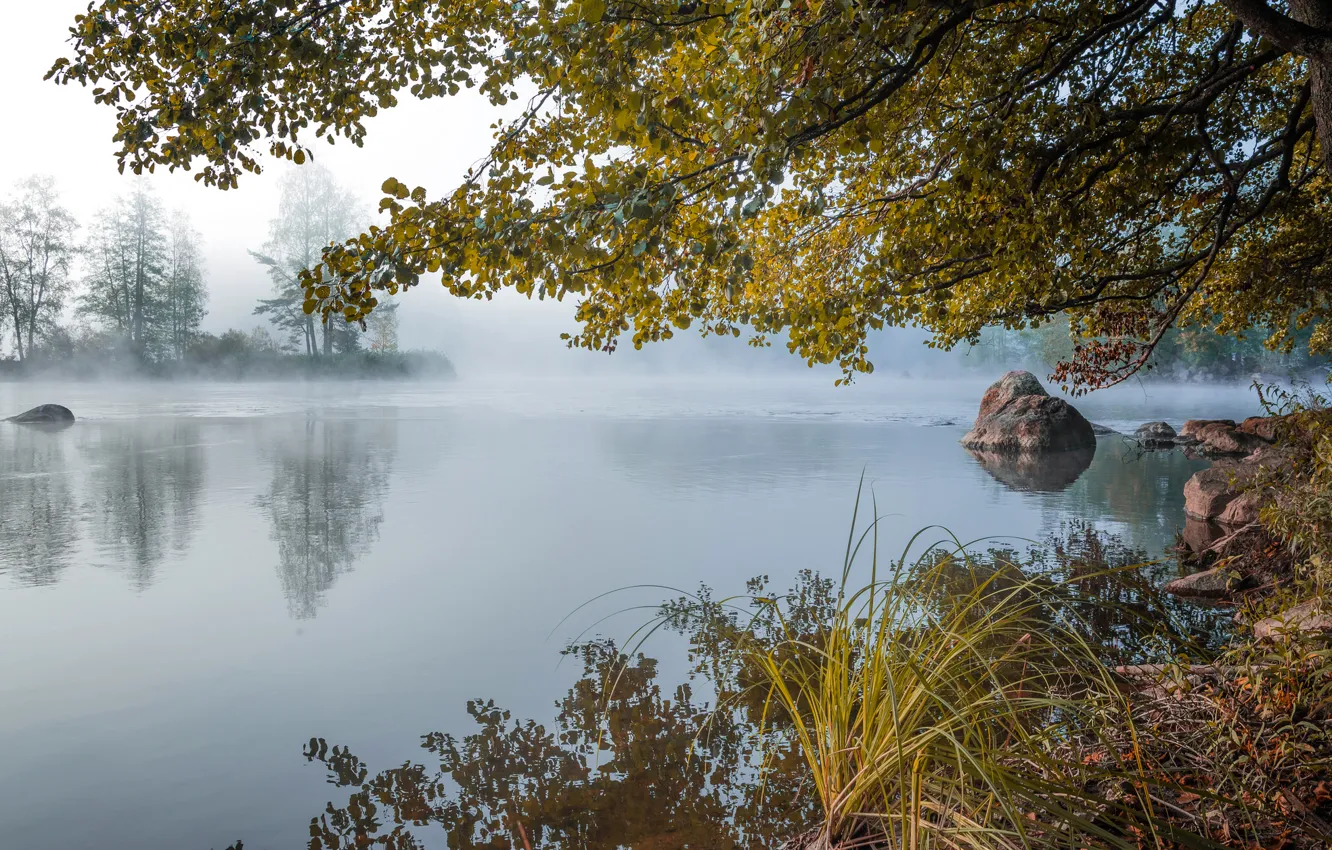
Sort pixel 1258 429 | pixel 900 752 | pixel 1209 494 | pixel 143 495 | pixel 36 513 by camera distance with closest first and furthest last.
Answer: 1. pixel 900 752
2. pixel 1209 494
3. pixel 36 513
4. pixel 143 495
5. pixel 1258 429

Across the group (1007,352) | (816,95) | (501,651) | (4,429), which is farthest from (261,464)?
(1007,352)

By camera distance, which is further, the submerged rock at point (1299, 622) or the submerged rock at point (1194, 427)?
the submerged rock at point (1194, 427)

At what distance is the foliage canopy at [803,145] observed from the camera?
Answer: 381cm

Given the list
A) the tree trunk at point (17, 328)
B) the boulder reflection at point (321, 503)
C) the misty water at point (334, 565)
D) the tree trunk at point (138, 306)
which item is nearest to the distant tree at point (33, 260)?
the tree trunk at point (17, 328)

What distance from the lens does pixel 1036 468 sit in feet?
51.9

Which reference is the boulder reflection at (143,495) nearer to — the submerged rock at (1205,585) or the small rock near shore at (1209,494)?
the submerged rock at (1205,585)

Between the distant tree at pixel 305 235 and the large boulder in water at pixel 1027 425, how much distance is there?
126 ft

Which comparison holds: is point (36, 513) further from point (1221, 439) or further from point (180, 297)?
point (180, 297)

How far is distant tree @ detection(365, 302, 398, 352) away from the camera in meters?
48.9

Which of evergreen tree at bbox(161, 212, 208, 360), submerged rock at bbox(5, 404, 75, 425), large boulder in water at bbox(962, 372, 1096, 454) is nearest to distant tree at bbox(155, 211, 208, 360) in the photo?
evergreen tree at bbox(161, 212, 208, 360)

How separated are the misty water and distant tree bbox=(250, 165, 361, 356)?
27506mm

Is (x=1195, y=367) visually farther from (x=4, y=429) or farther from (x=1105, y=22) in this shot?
(x=4, y=429)

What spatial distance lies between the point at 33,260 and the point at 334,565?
Result: 4363cm

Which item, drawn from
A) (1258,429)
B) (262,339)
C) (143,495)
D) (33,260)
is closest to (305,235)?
(262,339)
